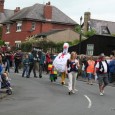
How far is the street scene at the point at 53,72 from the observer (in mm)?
16562

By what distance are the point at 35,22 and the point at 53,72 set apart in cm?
4092

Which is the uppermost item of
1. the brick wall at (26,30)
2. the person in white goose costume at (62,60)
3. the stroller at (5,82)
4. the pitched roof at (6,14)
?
the pitched roof at (6,14)

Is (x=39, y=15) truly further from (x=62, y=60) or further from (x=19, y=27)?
(x=62, y=60)

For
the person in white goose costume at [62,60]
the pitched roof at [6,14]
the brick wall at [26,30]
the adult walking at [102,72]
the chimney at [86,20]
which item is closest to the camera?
the adult walking at [102,72]

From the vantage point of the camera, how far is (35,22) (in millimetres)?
67438

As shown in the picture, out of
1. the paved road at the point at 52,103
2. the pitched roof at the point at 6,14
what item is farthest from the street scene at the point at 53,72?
the pitched roof at the point at 6,14

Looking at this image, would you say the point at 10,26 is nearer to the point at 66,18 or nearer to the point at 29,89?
the point at 66,18

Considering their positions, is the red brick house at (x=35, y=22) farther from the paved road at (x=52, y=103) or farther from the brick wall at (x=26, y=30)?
the paved road at (x=52, y=103)

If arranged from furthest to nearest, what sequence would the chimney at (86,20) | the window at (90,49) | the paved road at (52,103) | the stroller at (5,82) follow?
the chimney at (86,20) < the window at (90,49) < the stroller at (5,82) < the paved road at (52,103)

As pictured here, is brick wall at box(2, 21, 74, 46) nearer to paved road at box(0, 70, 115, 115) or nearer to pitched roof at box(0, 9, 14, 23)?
pitched roof at box(0, 9, 14, 23)

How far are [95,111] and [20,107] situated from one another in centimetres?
250

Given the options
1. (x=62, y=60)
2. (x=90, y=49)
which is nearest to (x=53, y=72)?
(x=62, y=60)

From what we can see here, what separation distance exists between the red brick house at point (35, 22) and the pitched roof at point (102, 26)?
727 centimetres

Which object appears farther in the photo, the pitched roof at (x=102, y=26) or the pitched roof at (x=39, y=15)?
the pitched roof at (x=102, y=26)
